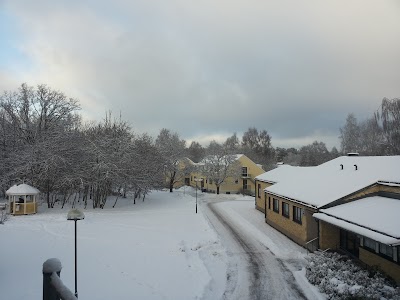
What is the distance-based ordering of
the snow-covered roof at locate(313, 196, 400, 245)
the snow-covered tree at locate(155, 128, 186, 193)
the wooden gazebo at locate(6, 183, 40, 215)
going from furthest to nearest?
the snow-covered tree at locate(155, 128, 186, 193) < the wooden gazebo at locate(6, 183, 40, 215) < the snow-covered roof at locate(313, 196, 400, 245)

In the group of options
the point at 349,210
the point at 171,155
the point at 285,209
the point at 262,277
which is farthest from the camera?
the point at 171,155

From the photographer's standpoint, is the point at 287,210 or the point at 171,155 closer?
the point at 287,210

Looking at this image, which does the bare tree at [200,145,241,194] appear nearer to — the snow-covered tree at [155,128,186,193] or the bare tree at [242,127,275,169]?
the snow-covered tree at [155,128,186,193]

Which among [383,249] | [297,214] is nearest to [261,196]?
[297,214]

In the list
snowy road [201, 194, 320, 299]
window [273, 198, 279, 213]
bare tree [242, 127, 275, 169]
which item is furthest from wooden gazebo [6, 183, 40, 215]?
bare tree [242, 127, 275, 169]

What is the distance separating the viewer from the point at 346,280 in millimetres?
12977

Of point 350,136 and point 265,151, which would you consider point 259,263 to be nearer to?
point 350,136

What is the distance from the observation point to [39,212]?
107ft

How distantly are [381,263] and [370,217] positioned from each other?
6.30 feet

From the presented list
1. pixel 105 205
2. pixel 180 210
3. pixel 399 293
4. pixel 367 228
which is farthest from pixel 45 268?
pixel 105 205

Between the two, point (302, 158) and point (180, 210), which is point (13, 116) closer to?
point (180, 210)

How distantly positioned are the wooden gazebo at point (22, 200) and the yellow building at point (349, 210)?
21.5 m

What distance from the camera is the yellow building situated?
13.8m

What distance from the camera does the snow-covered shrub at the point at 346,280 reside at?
38.3 feet
